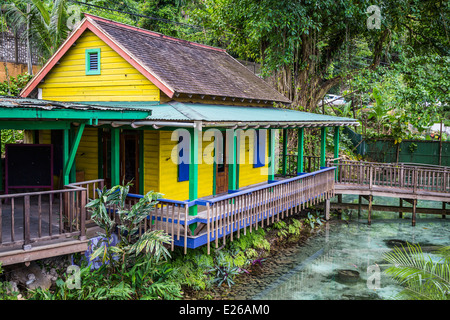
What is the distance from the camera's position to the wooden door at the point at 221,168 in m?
13.8

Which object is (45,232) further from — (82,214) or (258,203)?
(258,203)

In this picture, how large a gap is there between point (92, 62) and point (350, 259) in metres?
10.0

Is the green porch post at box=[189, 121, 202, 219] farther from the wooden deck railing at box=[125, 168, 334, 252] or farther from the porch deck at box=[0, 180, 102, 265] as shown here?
the porch deck at box=[0, 180, 102, 265]

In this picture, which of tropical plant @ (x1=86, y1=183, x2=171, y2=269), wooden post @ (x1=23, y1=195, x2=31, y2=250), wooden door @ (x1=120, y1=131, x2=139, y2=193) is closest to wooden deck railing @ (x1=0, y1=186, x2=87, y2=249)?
wooden post @ (x1=23, y1=195, x2=31, y2=250)

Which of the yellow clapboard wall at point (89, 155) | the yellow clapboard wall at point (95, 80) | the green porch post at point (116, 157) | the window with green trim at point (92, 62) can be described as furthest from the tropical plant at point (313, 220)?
the window with green trim at point (92, 62)

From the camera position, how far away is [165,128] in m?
10.1

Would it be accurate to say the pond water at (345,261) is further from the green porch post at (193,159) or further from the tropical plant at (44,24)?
the tropical plant at (44,24)

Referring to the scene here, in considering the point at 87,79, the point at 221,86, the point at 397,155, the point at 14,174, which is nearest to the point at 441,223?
the point at 397,155

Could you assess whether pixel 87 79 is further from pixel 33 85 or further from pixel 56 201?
pixel 56 201

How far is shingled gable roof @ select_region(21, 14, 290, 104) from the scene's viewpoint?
11766 mm

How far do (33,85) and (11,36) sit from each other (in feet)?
29.3

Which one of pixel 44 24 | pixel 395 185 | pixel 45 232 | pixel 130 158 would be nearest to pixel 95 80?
pixel 130 158

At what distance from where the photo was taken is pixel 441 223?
17797mm

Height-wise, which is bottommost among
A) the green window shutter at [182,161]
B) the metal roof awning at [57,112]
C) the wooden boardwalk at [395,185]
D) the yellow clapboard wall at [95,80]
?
the wooden boardwalk at [395,185]
